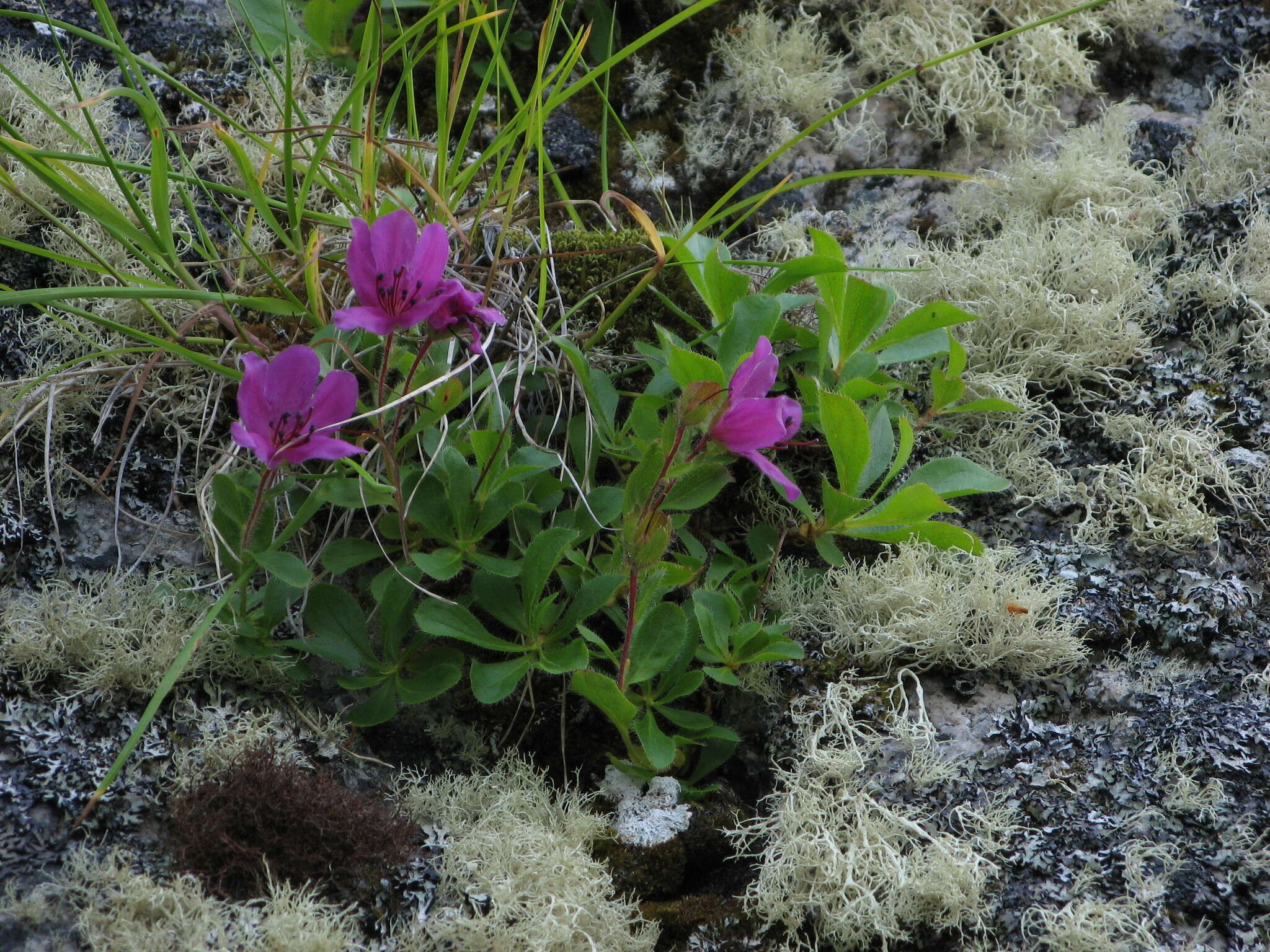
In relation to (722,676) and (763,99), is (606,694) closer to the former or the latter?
(722,676)

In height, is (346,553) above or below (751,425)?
below

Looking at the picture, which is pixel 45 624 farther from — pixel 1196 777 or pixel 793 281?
pixel 1196 777

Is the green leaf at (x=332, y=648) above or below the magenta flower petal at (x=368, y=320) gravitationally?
below

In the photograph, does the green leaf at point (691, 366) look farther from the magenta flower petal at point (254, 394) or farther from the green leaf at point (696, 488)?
the magenta flower petal at point (254, 394)

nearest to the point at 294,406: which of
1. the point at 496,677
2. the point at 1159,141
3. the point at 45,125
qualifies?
the point at 496,677

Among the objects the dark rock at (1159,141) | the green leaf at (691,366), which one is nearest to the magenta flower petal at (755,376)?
the green leaf at (691,366)

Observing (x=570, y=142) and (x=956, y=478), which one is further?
(x=570, y=142)

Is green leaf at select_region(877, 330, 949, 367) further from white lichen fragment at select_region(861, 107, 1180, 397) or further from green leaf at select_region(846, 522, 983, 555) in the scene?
green leaf at select_region(846, 522, 983, 555)
